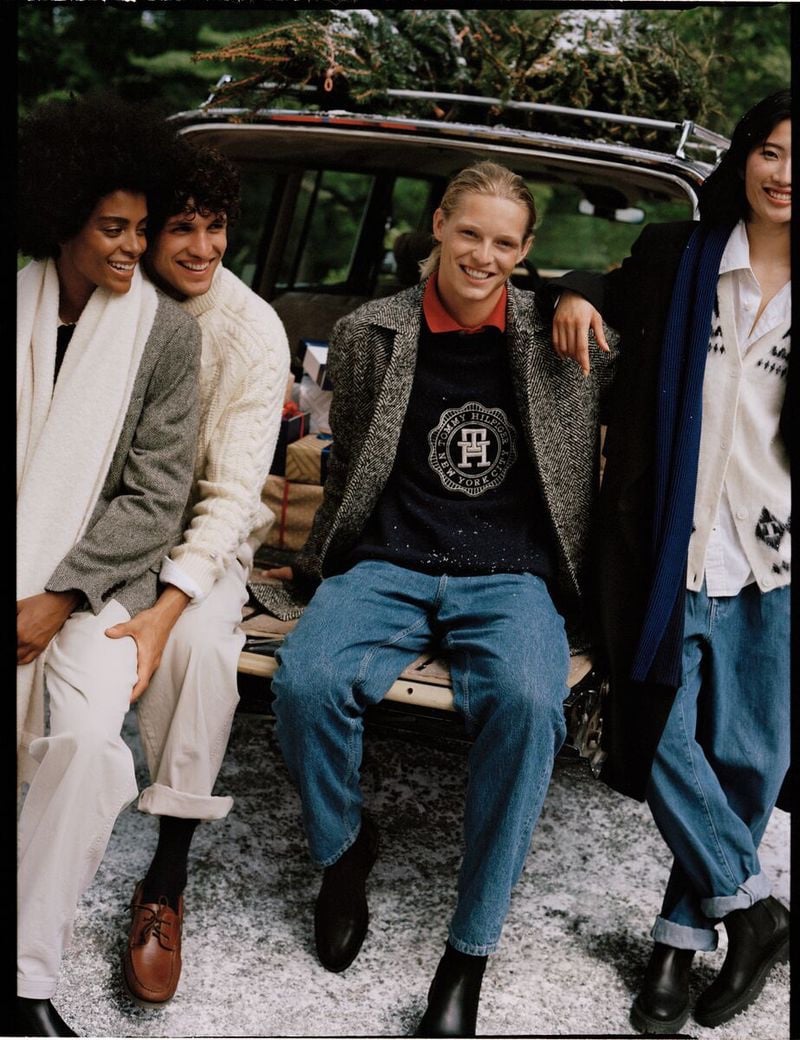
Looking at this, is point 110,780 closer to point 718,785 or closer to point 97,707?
point 97,707

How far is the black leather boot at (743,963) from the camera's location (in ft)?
8.90

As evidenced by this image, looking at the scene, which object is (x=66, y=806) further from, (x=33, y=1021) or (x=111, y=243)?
(x=111, y=243)

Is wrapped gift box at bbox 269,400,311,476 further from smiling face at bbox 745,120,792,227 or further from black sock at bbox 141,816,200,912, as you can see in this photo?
smiling face at bbox 745,120,792,227

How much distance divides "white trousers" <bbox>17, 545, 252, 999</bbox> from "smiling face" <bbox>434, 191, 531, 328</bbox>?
0.99 meters

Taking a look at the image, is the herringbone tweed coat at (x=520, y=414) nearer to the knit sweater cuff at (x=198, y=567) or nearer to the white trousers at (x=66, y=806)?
the knit sweater cuff at (x=198, y=567)

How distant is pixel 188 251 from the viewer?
288 centimetres

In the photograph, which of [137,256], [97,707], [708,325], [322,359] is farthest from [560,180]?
[97,707]

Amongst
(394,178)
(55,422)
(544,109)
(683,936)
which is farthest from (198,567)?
(394,178)

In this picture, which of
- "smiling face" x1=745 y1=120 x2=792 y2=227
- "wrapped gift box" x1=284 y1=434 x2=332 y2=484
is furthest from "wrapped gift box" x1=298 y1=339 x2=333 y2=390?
"smiling face" x1=745 y1=120 x2=792 y2=227

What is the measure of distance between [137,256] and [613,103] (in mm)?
2272

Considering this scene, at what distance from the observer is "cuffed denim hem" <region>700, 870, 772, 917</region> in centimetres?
271

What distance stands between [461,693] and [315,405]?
4.86ft

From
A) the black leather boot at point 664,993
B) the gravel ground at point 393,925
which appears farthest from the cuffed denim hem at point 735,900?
the gravel ground at point 393,925

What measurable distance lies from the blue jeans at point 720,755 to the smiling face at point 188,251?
4.83 feet
